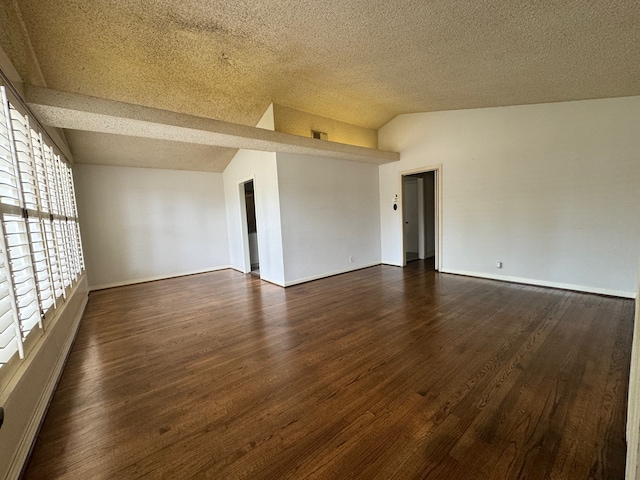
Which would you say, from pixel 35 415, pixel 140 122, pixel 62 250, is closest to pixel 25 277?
pixel 35 415

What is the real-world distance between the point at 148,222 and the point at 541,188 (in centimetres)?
A: 713

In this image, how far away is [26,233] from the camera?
71.7 inches

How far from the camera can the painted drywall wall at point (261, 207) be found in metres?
4.47

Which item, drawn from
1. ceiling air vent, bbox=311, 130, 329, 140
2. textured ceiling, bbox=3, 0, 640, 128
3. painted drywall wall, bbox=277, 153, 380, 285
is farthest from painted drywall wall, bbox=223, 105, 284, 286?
textured ceiling, bbox=3, 0, 640, 128

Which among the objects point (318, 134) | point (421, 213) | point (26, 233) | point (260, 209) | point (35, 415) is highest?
point (318, 134)

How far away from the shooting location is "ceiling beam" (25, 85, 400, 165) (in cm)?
229

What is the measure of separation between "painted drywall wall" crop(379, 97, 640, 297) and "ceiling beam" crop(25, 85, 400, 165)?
2.62 metres

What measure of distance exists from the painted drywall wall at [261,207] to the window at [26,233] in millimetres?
2673

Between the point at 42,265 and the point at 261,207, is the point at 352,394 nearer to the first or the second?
the point at 42,265

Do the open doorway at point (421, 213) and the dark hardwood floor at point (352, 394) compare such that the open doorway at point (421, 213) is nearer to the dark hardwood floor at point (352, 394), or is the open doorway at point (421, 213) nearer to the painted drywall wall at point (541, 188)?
the painted drywall wall at point (541, 188)

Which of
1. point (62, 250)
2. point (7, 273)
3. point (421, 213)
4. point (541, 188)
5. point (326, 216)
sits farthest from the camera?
point (421, 213)

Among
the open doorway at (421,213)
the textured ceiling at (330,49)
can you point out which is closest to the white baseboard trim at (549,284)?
the open doorway at (421,213)

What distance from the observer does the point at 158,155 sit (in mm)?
4977

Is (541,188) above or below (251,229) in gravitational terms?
above
